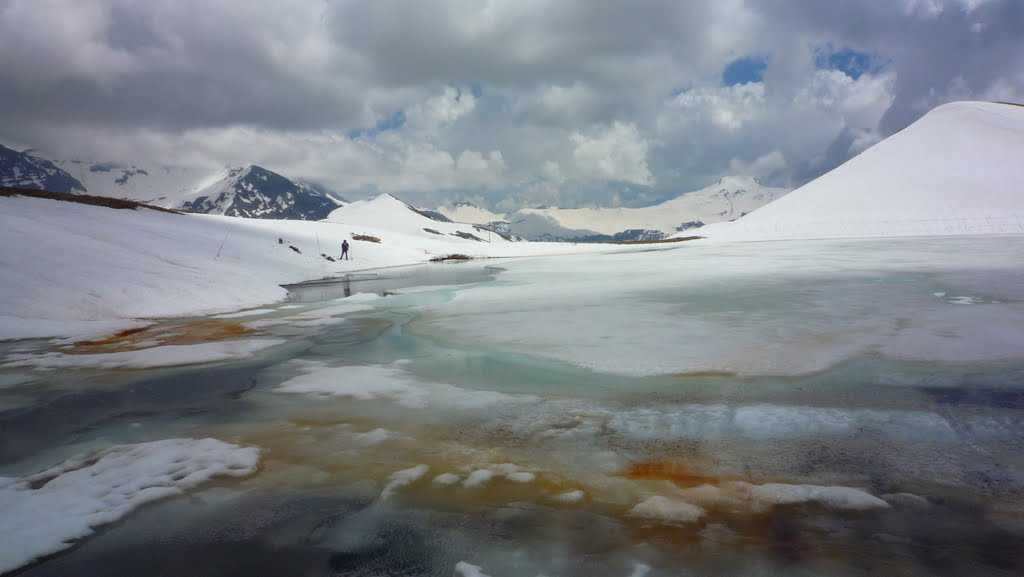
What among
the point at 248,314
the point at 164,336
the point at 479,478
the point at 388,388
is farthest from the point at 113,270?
the point at 479,478

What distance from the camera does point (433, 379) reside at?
652cm

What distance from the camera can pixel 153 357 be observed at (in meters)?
8.37

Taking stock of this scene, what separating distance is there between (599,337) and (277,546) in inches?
251

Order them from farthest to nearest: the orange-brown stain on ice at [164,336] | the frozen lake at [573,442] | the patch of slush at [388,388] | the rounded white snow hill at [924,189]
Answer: the rounded white snow hill at [924,189], the orange-brown stain on ice at [164,336], the patch of slush at [388,388], the frozen lake at [573,442]

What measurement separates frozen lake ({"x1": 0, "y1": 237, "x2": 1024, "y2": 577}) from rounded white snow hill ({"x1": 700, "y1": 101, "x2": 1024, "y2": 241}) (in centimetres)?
6797

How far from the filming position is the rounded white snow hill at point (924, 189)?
196ft

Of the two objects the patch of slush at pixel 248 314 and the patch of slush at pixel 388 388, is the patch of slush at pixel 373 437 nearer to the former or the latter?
the patch of slush at pixel 388 388

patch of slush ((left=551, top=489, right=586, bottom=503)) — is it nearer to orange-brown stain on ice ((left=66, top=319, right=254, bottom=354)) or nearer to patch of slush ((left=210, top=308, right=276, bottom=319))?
orange-brown stain on ice ((left=66, top=319, right=254, bottom=354))

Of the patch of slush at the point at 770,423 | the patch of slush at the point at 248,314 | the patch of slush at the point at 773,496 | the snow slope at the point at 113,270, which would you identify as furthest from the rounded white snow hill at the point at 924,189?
the patch of slush at the point at 773,496

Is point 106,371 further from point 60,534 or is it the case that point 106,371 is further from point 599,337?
point 599,337

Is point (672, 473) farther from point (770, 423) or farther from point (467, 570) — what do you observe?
point (467, 570)

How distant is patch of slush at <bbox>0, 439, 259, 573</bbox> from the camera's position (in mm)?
3131

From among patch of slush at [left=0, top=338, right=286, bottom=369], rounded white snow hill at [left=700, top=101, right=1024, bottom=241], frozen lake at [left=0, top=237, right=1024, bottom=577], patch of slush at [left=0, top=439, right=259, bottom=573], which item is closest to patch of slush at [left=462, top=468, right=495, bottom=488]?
frozen lake at [left=0, top=237, right=1024, bottom=577]

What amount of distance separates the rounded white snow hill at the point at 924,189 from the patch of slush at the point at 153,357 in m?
74.1
